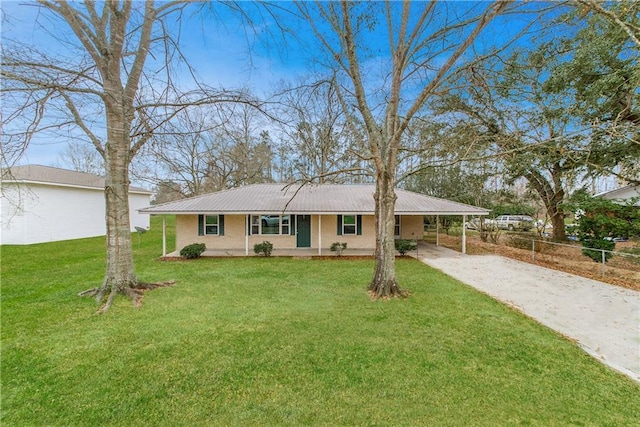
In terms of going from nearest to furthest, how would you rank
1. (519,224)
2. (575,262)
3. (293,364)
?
(293,364) < (575,262) < (519,224)

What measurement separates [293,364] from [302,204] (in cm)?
971

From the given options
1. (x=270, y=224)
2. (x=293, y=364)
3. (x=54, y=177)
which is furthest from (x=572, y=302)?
(x=54, y=177)

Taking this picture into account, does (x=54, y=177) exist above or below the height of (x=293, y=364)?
above

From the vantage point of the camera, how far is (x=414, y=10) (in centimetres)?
624

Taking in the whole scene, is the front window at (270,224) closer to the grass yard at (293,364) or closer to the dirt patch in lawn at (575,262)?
the grass yard at (293,364)

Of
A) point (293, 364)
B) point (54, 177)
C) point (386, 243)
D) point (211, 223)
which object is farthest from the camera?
point (54, 177)

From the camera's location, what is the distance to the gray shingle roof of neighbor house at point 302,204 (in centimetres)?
1207

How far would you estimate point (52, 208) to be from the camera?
16.6 meters

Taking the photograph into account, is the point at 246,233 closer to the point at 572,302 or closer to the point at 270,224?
the point at 270,224

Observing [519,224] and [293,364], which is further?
[519,224]

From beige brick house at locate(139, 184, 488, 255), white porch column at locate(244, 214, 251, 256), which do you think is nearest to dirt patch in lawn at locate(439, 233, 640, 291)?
beige brick house at locate(139, 184, 488, 255)

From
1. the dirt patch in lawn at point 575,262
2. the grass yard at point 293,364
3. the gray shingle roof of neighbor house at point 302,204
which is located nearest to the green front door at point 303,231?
the gray shingle roof of neighbor house at point 302,204

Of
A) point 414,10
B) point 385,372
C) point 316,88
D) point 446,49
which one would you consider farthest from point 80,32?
point 385,372

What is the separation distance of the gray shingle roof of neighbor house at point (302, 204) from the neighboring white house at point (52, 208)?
138 inches
